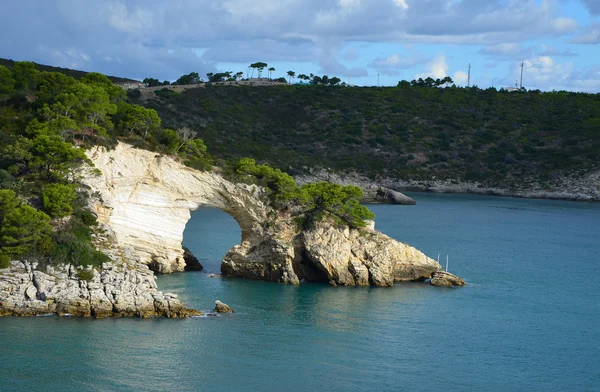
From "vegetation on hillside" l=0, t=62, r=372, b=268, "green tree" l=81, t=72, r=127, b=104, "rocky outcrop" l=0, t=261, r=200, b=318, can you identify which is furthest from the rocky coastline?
"green tree" l=81, t=72, r=127, b=104

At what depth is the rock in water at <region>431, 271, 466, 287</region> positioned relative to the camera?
47438 mm

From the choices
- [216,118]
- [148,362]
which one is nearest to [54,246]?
[148,362]

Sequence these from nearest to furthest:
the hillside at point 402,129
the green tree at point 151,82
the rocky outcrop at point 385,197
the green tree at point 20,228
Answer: the green tree at point 20,228 → the rocky outcrop at point 385,197 → the hillside at point 402,129 → the green tree at point 151,82

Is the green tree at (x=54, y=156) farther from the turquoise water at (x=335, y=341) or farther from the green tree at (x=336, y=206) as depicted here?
the green tree at (x=336, y=206)

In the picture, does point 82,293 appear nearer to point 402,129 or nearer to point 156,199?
point 156,199

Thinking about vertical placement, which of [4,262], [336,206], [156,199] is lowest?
[4,262]

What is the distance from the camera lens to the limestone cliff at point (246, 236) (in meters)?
44.5

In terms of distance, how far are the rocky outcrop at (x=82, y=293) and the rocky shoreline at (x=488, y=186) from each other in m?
81.3

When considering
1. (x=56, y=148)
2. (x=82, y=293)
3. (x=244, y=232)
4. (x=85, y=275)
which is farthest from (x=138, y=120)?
(x=82, y=293)

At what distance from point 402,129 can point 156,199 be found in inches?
4032

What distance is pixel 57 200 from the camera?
38.5 m

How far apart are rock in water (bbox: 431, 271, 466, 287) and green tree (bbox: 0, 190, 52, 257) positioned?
841 inches

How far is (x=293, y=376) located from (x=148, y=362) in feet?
17.5

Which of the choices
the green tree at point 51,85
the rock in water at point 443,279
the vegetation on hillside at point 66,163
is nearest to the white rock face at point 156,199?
the vegetation on hillside at point 66,163
